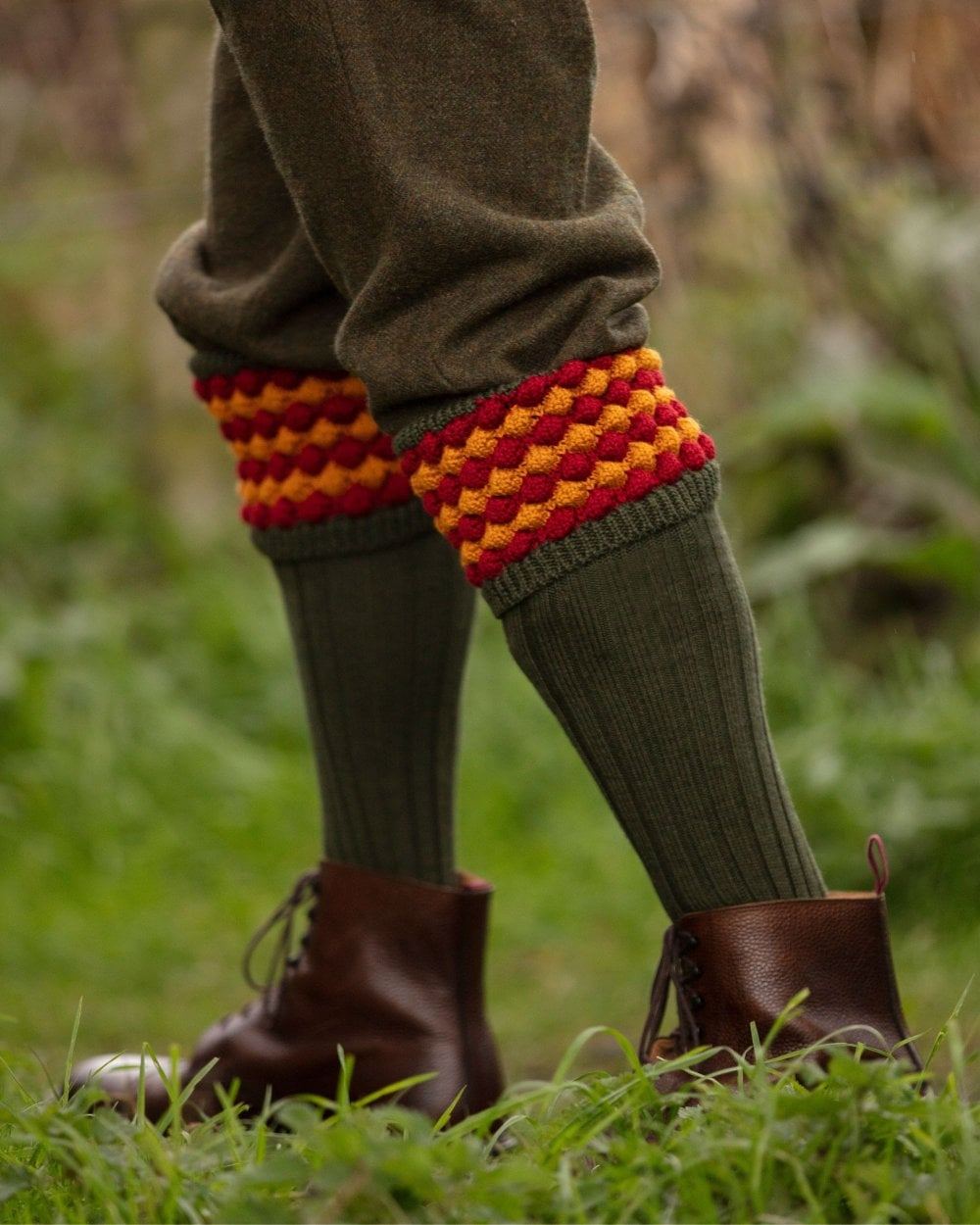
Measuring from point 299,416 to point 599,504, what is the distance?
373mm

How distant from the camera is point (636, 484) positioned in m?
1.01

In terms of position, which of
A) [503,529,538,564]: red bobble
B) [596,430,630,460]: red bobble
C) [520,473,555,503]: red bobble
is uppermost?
[596,430,630,460]: red bobble

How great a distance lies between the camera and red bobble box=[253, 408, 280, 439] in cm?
129

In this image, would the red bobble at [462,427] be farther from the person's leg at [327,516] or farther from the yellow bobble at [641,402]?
the person's leg at [327,516]

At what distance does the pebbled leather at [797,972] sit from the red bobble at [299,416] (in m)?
0.53

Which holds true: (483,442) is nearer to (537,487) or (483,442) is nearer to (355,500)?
(537,487)

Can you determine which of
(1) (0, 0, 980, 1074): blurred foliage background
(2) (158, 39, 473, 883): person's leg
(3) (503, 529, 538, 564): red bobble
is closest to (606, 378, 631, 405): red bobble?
(3) (503, 529, 538, 564): red bobble

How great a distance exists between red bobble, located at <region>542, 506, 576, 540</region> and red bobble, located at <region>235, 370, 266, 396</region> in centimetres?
38

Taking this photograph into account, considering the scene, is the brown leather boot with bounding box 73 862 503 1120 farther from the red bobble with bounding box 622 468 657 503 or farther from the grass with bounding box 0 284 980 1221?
the red bobble with bounding box 622 468 657 503

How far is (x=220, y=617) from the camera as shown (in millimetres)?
3025

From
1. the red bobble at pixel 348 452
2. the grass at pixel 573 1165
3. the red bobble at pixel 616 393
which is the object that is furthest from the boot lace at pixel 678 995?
the red bobble at pixel 348 452

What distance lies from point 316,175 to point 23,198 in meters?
3.61

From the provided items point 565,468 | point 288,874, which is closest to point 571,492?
point 565,468

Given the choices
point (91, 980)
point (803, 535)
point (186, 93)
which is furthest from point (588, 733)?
point (186, 93)
